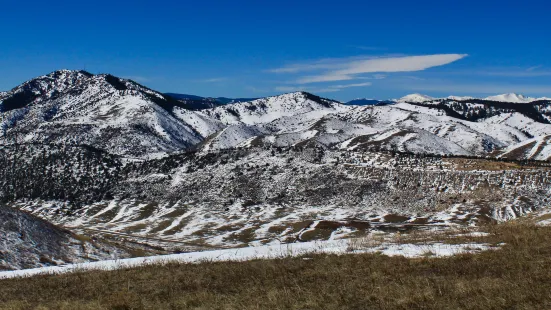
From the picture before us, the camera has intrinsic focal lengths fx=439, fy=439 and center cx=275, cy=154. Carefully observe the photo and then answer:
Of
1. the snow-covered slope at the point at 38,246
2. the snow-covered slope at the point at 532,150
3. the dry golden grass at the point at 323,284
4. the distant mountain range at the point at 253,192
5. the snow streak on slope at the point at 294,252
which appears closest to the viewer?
the dry golden grass at the point at 323,284

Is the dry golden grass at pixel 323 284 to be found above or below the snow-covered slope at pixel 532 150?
above

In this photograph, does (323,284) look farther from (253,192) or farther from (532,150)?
(532,150)

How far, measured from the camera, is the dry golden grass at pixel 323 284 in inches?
361

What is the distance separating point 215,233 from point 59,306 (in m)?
68.3

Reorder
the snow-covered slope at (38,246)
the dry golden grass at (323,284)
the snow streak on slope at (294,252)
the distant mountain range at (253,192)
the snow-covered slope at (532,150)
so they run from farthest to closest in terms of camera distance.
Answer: the snow-covered slope at (532,150) → the distant mountain range at (253,192) → the snow-covered slope at (38,246) → the snow streak on slope at (294,252) → the dry golden grass at (323,284)

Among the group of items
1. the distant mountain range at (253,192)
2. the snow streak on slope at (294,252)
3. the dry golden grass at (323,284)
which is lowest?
the distant mountain range at (253,192)

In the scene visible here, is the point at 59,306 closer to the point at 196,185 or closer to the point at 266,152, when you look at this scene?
the point at 196,185

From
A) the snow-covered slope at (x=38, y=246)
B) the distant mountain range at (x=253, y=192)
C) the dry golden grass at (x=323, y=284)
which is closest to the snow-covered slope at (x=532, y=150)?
the distant mountain range at (x=253, y=192)

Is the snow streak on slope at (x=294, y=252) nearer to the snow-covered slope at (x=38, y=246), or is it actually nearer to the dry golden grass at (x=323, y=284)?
the dry golden grass at (x=323, y=284)

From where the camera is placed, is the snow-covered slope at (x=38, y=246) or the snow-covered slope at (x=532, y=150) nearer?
the snow-covered slope at (x=38, y=246)

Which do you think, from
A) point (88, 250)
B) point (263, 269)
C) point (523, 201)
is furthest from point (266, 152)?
point (263, 269)

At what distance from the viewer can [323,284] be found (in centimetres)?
1122

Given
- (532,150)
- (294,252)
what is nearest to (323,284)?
(294,252)

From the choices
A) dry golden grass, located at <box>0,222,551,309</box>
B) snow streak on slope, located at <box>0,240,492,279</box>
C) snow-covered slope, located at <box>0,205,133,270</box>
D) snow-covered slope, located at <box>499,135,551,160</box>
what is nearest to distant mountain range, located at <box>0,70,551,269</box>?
snow-covered slope, located at <box>0,205,133,270</box>
